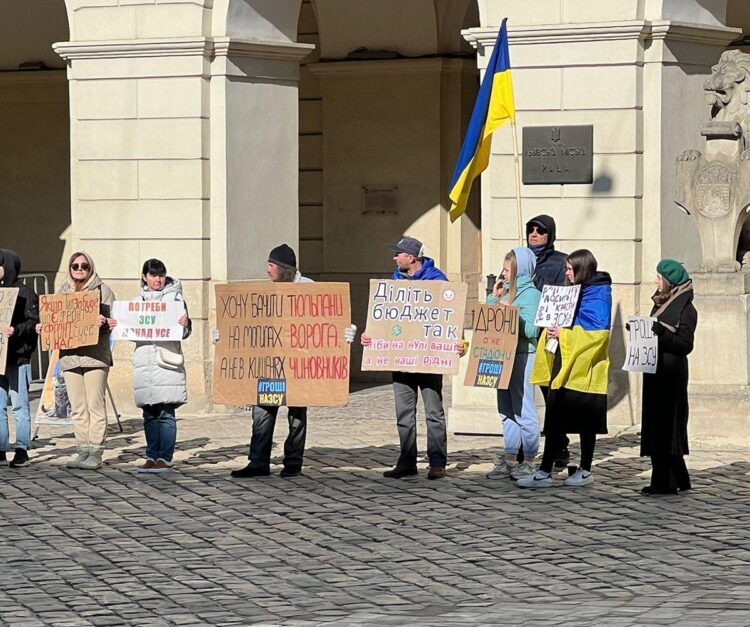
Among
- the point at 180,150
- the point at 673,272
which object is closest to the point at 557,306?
the point at 673,272

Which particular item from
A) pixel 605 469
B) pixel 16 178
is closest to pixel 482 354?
pixel 605 469

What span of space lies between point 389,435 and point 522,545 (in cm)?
480

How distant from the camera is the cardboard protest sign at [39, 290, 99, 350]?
1256 cm

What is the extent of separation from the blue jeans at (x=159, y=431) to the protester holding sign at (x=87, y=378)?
0.33 meters

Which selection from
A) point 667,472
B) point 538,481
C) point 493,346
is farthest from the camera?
point 493,346

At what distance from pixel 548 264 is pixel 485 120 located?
196 centimetres

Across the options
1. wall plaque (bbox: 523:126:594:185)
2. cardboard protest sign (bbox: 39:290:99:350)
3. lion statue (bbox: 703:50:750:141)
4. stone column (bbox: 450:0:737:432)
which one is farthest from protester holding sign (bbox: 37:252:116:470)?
lion statue (bbox: 703:50:750:141)

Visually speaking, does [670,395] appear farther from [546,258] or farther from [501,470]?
[546,258]

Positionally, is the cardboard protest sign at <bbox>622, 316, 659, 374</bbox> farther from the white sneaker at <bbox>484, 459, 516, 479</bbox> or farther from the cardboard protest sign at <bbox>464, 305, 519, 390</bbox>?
the white sneaker at <bbox>484, 459, 516, 479</bbox>

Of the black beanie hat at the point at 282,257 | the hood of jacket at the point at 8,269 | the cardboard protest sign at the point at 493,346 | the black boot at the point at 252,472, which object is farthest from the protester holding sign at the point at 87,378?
the cardboard protest sign at the point at 493,346

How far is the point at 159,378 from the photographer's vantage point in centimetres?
1249

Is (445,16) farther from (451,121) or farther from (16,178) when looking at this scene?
(16,178)

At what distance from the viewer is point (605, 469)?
12594 millimetres

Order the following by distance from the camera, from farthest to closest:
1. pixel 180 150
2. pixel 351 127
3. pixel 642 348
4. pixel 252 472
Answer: pixel 351 127 → pixel 180 150 → pixel 252 472 → pixel 642 348
